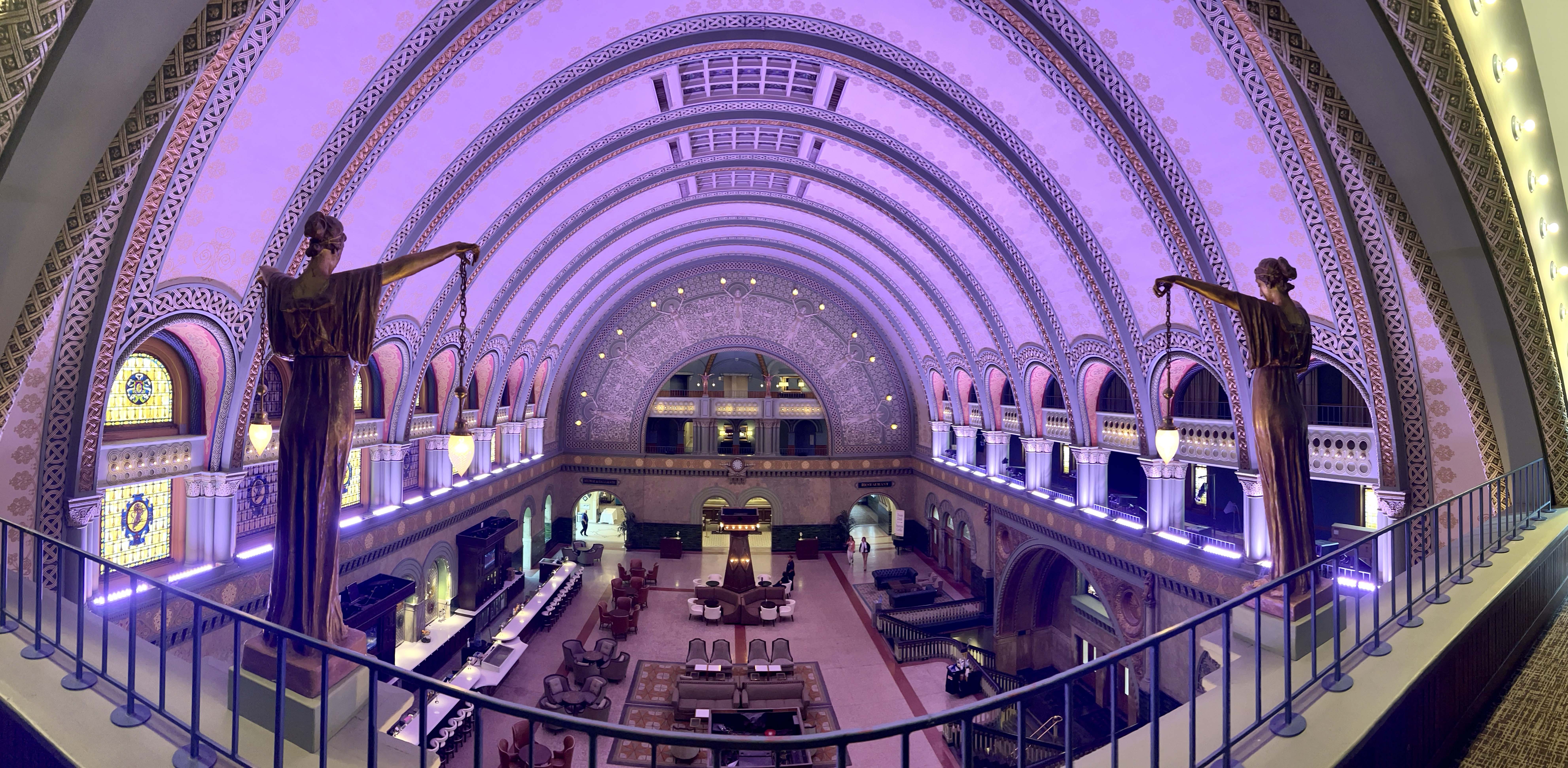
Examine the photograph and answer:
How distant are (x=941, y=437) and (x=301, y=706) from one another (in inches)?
730

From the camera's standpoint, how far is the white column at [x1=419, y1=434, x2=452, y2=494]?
1348 cm

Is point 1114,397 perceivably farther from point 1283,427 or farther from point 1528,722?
point 1528,722

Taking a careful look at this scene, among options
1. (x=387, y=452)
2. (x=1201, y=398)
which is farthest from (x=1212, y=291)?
(x=387, y=452)

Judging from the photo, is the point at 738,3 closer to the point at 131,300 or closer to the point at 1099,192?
the point at 1099,192

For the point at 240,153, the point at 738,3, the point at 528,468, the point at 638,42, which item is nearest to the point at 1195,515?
the point at 738,3

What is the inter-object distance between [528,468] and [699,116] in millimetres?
11962

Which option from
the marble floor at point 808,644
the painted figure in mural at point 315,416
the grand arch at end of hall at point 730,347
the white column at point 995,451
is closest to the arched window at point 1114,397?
the white column at point 995,451

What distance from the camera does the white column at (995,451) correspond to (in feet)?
53.6

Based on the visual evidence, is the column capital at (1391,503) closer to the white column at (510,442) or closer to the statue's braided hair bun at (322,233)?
the statue's braided hair bun at (322,233)

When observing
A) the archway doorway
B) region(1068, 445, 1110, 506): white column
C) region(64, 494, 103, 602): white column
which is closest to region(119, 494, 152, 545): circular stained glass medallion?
region(64, 494, 103, 602): white column

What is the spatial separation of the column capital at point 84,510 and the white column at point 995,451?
15455 millimetres

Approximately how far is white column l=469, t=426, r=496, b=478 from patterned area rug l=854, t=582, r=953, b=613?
10068 millimetres

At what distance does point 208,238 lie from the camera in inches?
261

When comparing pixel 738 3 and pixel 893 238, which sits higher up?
pixel 738 3
